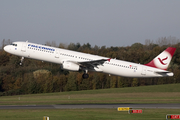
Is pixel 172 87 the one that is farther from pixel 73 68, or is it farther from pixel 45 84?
pixel 73 68

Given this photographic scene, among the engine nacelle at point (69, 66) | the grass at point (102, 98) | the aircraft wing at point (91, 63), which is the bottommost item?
the grass at point (102, 98)

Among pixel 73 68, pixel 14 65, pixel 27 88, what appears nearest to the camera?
pixel 73 68

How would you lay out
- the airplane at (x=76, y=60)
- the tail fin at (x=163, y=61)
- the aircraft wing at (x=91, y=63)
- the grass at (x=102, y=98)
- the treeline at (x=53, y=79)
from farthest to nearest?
the treeline at (x=53, y=79), the grass at (x=102, y=98), the tail fin at (x=163, y=61), the airplane at (x=76, y=60), the aircraft wing at (x=91, y=63)

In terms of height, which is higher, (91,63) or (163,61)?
(163,61)

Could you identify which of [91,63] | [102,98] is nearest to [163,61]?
[91,63]

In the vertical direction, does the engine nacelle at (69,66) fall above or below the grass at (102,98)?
above

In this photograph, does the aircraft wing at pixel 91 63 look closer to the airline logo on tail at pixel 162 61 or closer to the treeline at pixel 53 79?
the airline logo on tail at pixel 162 61

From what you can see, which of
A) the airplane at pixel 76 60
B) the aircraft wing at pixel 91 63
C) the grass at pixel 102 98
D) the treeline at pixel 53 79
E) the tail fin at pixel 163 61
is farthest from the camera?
the treeline at pixel 53 79

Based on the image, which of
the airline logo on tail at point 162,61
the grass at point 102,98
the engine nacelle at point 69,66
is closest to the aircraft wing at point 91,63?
the engine nacelle at point 69,66

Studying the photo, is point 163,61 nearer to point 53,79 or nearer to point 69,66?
point 69,66

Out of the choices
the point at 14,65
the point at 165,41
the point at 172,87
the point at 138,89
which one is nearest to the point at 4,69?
the point at 14,65

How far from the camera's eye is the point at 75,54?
45.2m

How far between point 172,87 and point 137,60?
21.2m

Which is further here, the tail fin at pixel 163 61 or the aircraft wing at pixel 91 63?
the tail fin at pixel 163 61
